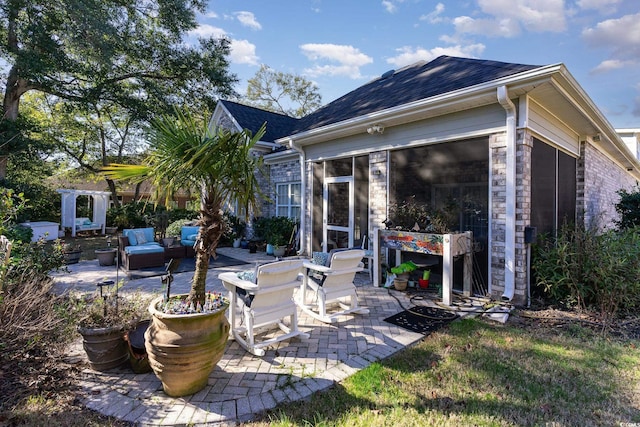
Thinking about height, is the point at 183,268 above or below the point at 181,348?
below

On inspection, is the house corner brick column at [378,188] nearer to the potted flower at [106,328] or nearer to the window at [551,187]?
the window at [551,187]

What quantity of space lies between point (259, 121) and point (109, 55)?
18.1ft

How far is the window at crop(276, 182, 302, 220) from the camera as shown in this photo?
9.92 meters

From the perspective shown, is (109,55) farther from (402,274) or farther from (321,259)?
(402,274)

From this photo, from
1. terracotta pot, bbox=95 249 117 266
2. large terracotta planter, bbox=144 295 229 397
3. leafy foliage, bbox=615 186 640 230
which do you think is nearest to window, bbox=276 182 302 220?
terracotta pot, bbox=95 249 117 266

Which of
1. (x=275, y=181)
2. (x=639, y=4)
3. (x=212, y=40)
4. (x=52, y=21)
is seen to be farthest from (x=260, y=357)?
(x=212, y=40)

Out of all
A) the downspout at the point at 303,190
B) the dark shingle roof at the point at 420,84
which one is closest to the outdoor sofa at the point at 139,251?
the downspout at the point at 303,190

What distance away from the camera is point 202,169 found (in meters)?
2.40

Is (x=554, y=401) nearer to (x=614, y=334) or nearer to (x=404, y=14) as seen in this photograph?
(x=614, y=334)

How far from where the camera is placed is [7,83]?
36.3 feet

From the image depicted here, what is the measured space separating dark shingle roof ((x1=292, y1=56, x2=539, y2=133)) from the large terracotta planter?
5116 millimetres

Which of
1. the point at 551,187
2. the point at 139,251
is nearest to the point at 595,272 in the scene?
the point at 551,187

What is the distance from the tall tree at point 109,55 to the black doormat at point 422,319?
10971mm

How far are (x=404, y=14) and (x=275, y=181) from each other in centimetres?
629
